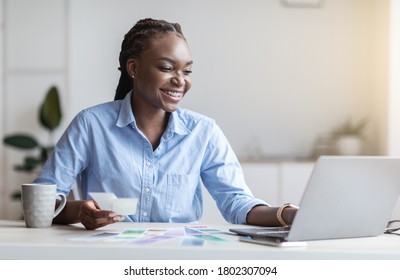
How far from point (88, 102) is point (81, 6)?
2.56 feet

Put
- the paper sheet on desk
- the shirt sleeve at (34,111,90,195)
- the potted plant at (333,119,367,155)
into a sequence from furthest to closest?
the potted plant at (333,119,367,155)
the shirt sleeve at (34,111,90,195)
the paper sheet on desk

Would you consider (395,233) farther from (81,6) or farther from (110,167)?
(81,6)

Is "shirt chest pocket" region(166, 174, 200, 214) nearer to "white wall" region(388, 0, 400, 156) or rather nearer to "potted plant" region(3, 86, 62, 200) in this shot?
"white wall" region(388, 0, 400, 156)

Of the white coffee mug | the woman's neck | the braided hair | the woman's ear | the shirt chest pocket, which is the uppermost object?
the braided hair

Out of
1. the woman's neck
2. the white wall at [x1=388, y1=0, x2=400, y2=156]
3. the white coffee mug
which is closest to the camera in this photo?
the white coffee mug

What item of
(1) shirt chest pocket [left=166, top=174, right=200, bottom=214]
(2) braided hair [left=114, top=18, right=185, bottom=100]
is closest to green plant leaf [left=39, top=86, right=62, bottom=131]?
(2) braided hair [left=114, top=18, right=185, bottom=100]

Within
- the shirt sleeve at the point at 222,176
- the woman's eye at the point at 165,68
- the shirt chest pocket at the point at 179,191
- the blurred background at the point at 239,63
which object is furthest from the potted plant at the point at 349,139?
the woman's eye at the point at 165,68

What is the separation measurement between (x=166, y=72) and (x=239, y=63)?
3302 millimetres

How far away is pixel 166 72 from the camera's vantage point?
2123 mm

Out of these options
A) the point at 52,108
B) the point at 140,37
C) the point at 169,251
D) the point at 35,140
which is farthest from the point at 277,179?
the point at 169,251

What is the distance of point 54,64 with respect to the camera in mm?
5324

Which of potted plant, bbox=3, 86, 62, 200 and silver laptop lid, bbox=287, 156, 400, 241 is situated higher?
silver laptop lid, bbox=287, 156, 400, 241

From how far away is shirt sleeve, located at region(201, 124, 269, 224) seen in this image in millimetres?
2154

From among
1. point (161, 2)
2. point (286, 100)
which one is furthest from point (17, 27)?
point (286, 100)
